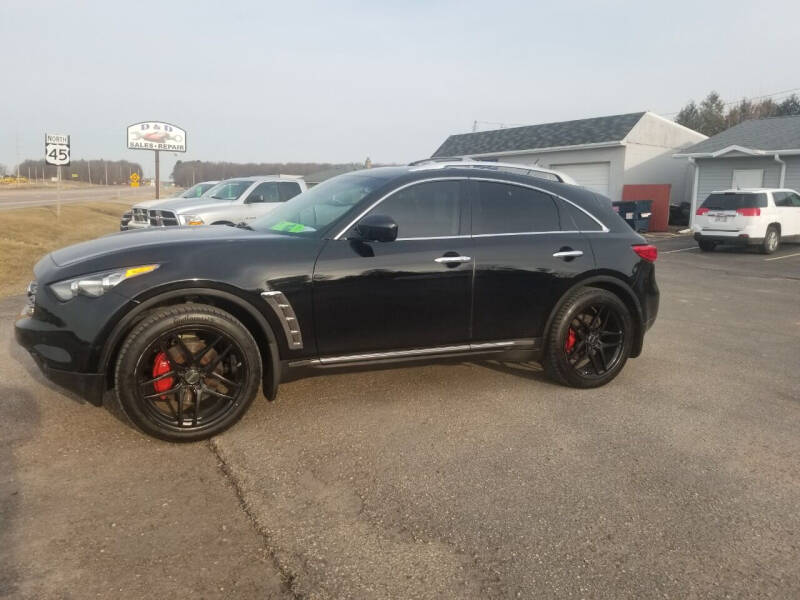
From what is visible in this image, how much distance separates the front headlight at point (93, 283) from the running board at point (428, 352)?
1114mm

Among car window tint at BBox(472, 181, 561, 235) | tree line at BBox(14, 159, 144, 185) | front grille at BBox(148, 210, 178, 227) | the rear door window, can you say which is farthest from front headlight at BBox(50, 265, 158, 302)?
tree line at BBox(14, 159, 144, 185)

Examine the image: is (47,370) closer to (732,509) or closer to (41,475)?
(41,475)

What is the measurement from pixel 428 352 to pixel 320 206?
4.40 ft

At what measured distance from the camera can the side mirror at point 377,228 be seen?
386 cm

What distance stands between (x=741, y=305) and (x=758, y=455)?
5.88 m

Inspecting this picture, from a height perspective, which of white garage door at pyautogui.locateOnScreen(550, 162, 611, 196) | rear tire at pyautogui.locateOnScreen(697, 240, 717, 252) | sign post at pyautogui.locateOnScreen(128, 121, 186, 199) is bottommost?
rear tire at pyautogui.locateOnScreen(697, 240, 717, 252)

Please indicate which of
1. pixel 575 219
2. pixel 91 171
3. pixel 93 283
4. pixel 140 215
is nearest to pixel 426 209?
pixel 575 219

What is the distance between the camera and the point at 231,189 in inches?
541

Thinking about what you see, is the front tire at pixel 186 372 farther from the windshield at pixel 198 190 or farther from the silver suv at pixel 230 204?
the windshield at pixel 198 190

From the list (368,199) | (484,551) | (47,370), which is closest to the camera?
(484,551)

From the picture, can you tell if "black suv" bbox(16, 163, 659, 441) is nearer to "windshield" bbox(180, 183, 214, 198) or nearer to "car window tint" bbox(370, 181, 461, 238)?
"car window tint" bbox(370, 181, 461, 238)

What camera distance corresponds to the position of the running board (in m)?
3.97

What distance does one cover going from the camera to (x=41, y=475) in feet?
10.6

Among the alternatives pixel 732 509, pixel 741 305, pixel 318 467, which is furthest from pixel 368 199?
pixel 741 305
